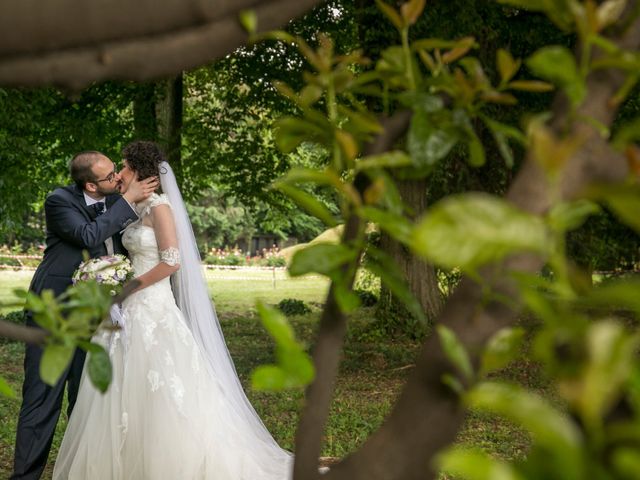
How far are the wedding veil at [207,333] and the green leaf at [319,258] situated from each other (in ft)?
14.3

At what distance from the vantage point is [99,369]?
1.00m

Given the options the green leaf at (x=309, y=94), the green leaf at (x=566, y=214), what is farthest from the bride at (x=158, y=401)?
the green leaf at (x=566, y=214)

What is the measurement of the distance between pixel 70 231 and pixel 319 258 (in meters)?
4.38

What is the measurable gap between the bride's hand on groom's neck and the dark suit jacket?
0.06 meters

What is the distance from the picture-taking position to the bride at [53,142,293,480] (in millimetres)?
4621

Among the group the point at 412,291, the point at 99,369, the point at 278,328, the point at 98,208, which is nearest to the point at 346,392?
the point at 412,291

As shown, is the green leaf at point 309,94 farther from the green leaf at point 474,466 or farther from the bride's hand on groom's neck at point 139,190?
the bride's hand on groom's neck at point 139,190

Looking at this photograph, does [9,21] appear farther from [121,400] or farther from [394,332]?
[394,332]

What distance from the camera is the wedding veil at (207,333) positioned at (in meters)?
5.02

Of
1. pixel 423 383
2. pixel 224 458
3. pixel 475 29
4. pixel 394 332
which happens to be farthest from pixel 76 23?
pixel 394 332

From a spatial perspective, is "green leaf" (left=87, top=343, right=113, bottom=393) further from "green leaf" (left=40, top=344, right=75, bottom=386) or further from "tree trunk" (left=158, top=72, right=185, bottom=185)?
"tree trunk" (left=158, top=72, right=185, bottom=185)

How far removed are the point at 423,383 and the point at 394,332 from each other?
1023 centimetres

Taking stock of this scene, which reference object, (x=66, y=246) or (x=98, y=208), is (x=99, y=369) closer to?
(x=66, y=246)

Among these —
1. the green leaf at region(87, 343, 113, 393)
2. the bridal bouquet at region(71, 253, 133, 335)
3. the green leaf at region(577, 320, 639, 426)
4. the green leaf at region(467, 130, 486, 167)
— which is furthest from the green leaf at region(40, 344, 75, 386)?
the bridal bouquet at region(71, 253, 133, 335)
